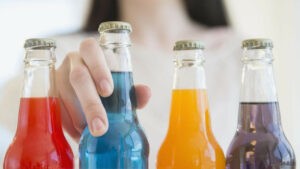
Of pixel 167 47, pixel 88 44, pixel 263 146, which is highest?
pixel 167 47

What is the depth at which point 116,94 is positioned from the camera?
42cm

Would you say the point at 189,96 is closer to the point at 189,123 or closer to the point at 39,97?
the point at 189,123

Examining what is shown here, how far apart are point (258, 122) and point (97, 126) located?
15 centimetres

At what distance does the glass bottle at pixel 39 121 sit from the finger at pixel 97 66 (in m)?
0.04

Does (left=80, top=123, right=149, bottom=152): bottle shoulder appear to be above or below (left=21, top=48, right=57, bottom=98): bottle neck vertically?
below

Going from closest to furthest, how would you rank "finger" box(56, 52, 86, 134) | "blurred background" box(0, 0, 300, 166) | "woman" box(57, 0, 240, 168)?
"finger" box(56, 52, 86, 134), "woman" box(57, 0, 240, 168), "blurred background" box(0, 0, 300, 166)

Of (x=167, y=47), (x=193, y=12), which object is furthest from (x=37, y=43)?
(x=193, y=12)

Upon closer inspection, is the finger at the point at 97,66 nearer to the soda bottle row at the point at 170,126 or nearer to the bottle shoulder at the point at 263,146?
the soda bottle row at the point at 170,126

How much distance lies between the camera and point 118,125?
0.41 meters

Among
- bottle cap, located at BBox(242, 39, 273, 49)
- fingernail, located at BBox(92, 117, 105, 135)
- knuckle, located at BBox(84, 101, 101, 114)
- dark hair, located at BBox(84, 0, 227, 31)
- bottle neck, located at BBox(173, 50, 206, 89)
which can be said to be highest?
dark hair, located at BBox(84, 0, 227, 31)

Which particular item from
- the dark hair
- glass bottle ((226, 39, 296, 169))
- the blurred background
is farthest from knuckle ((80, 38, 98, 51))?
the blurred background

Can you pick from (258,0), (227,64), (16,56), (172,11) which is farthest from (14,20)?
(258,0)

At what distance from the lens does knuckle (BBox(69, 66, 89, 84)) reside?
45 cm

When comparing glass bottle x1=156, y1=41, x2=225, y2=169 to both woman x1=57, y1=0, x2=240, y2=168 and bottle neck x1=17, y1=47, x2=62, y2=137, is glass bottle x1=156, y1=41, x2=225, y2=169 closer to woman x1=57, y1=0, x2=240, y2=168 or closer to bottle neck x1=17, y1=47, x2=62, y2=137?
Result: bottle neck x1=17, y1=47, x2=62, y2=137
